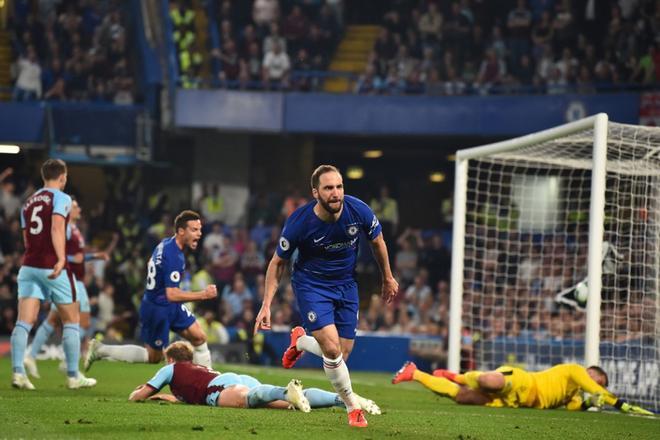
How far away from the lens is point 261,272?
867 inches

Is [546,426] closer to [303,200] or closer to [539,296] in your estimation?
[539,296]

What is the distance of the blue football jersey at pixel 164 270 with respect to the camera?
1088 centimetres

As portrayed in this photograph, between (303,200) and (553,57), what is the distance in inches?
218

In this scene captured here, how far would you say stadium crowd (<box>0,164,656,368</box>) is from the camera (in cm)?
1830

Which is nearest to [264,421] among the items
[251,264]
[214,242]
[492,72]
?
[251,264]

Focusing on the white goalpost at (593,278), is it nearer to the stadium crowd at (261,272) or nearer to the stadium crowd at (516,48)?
the stadium crowd at (261,272)

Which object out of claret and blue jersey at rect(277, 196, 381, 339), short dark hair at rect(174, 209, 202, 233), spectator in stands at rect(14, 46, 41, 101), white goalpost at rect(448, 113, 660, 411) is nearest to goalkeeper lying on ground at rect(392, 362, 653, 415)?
white goalpost at rect(448, 113, 660, 411)

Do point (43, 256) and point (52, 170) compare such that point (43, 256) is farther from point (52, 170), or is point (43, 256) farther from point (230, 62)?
point (230, 62)

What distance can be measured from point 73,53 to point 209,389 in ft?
57.3

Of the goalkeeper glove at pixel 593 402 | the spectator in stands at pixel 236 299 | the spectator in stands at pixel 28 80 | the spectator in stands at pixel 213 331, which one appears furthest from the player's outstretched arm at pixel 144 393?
the spectator in stands at pixel 28 80

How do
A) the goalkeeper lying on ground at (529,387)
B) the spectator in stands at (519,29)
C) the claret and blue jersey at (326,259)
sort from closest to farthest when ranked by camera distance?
the claret and blue jersey at (326,259) → the goalkeeper lying on ground at (529,387) → the spectator in stands at (519,29)

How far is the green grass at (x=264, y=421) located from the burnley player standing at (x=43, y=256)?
51cm

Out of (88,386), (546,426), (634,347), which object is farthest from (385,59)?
(546,426)

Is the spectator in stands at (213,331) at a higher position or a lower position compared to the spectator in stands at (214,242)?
lower
